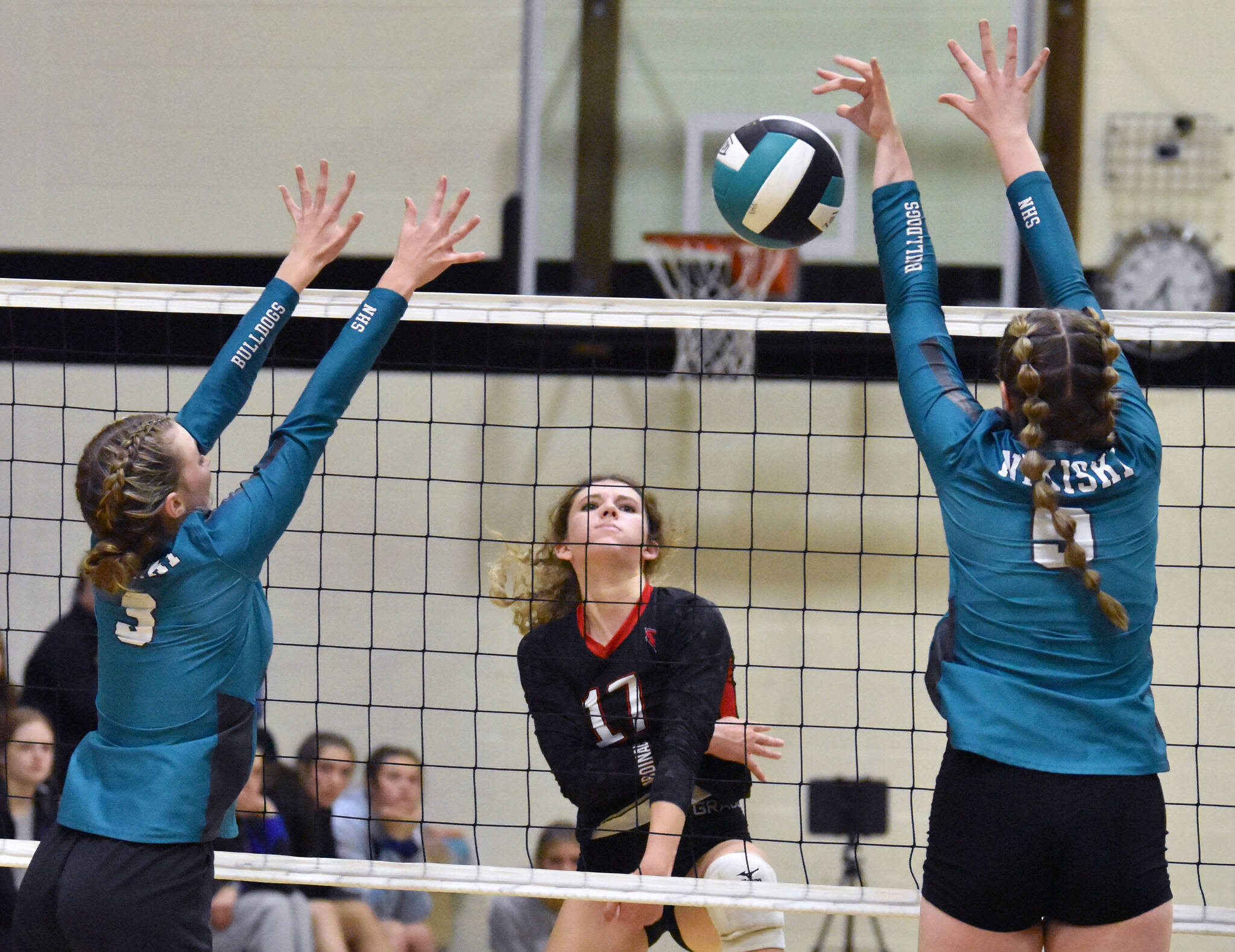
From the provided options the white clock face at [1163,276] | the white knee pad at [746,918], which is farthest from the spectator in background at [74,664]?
the white clock face at [1163,276]

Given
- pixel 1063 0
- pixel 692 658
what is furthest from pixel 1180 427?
pixel 692 658

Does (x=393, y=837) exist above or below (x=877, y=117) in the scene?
below

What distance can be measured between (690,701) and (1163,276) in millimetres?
3499

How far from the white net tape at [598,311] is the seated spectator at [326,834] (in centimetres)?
218

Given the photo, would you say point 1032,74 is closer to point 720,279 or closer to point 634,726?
point 634,726

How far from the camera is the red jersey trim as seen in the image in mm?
2857

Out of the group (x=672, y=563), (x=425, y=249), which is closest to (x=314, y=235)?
(x=425, y=249)

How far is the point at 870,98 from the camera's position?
2.11m

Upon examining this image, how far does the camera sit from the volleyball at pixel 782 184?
99.7 inches

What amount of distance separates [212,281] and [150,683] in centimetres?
398

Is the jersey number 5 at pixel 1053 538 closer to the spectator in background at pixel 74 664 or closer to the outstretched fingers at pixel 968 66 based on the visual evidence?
the outstretched fingers at pixel 968 66

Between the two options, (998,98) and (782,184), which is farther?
(782,184)

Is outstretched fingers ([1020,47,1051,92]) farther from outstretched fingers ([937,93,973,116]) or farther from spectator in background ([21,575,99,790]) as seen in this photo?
spectator in background ([21,575,99,790])

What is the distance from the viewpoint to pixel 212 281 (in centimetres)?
559
